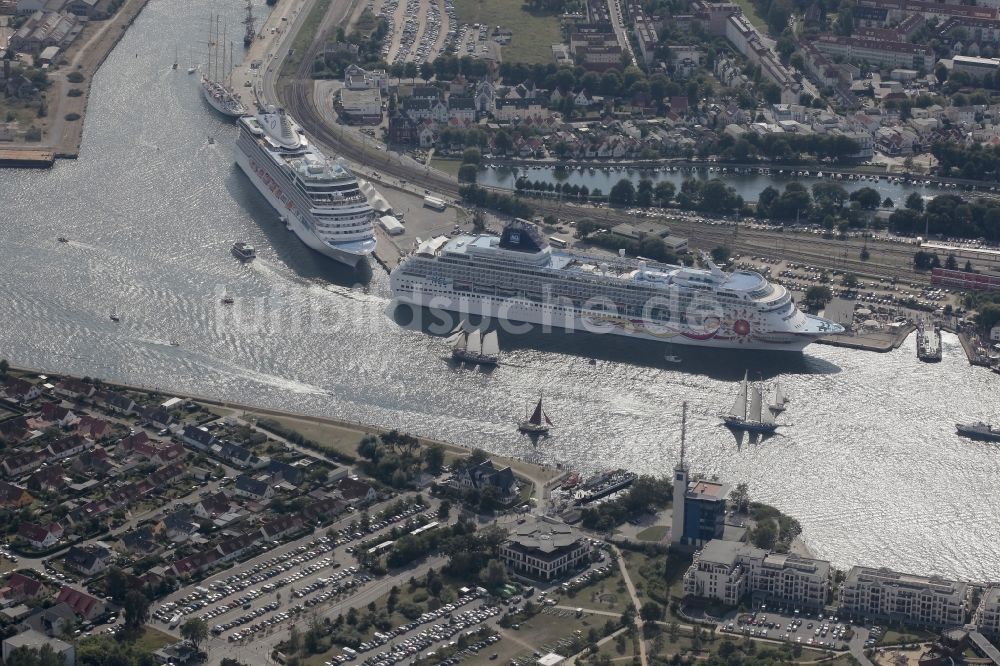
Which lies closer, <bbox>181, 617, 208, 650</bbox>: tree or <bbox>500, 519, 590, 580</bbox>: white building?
<bbox>181, 617, 208, 650</bbox>: tree

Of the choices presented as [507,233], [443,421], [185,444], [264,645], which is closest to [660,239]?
[507,233]

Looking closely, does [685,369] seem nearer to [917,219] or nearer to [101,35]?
[917,219]

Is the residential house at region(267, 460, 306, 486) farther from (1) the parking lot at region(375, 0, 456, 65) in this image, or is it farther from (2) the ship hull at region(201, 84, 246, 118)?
(1) the parking lot at region(375, 0, 456, 65)

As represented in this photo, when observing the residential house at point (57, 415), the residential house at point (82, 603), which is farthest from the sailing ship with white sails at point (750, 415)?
the residential house at point (82, 603)

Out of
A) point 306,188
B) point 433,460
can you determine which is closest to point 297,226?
point 306,188

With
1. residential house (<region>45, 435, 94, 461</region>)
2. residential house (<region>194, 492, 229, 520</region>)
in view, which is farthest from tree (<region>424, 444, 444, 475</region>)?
residential house (<region>45, 435, 94, 461</region>)

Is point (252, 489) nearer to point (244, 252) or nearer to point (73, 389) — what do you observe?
point (73, 389)
